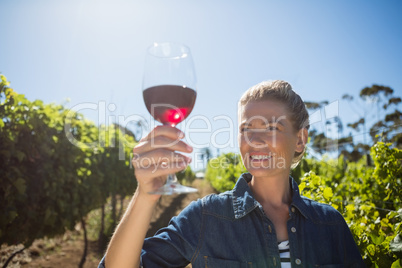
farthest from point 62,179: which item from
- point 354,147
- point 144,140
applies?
point 354,147

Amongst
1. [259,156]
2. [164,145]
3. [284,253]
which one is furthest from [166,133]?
[284,253]

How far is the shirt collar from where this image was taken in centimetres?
152

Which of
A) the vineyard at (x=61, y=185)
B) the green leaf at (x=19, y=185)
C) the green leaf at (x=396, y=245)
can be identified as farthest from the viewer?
the green leaf at (x=19, y=185)

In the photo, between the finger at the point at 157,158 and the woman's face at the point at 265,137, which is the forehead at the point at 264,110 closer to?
the woman's face at the point at 265,137

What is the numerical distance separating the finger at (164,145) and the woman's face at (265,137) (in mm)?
669

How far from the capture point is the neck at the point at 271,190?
1.73 metres

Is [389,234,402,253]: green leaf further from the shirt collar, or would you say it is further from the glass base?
the glass base

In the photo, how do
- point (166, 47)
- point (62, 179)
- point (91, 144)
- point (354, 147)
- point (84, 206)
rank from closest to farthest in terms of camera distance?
point (166, 47) < point (62, 179) < point (84, 206) < point (91, 144) < point (354, 147)

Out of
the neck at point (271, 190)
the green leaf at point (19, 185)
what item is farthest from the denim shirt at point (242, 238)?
the green leaf at point (19, 185)

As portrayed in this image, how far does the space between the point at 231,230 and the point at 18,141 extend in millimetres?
3522

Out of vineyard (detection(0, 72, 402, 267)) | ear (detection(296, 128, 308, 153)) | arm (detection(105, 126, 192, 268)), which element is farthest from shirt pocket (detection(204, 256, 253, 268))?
vineyard (detection(0, 72, 402, 267))

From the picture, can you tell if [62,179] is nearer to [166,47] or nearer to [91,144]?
[91,144]

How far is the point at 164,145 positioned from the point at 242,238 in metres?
0.75

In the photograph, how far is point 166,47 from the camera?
1.11m
